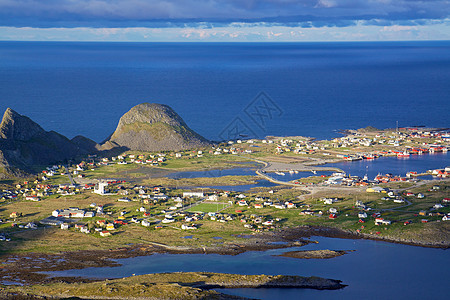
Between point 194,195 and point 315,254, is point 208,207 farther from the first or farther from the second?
point 315,254

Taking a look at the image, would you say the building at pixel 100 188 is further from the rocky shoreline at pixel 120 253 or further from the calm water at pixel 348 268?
the calm water at pixel 348 268

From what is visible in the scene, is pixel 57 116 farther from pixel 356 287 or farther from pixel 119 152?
pixel 356 287

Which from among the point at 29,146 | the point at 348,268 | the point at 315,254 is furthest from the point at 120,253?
the point at 29,146

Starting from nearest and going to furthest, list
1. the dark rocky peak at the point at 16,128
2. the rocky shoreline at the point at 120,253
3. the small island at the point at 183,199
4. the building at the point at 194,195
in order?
the rocky shoreline at the point at 120,253, the small island at the point at 183,199, the building at the point at 194,195, the dark rocky peak at the point at 16,128

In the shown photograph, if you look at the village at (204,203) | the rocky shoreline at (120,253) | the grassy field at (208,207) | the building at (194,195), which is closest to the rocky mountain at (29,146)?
the village at (204,203)

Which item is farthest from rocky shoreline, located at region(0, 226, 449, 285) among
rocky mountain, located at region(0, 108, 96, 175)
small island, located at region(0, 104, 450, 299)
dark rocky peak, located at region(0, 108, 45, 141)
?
dark rocky peak, located at region(0, 108, 45, 141)

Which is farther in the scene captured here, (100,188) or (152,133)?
(152,133)

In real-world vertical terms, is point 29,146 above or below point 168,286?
above
